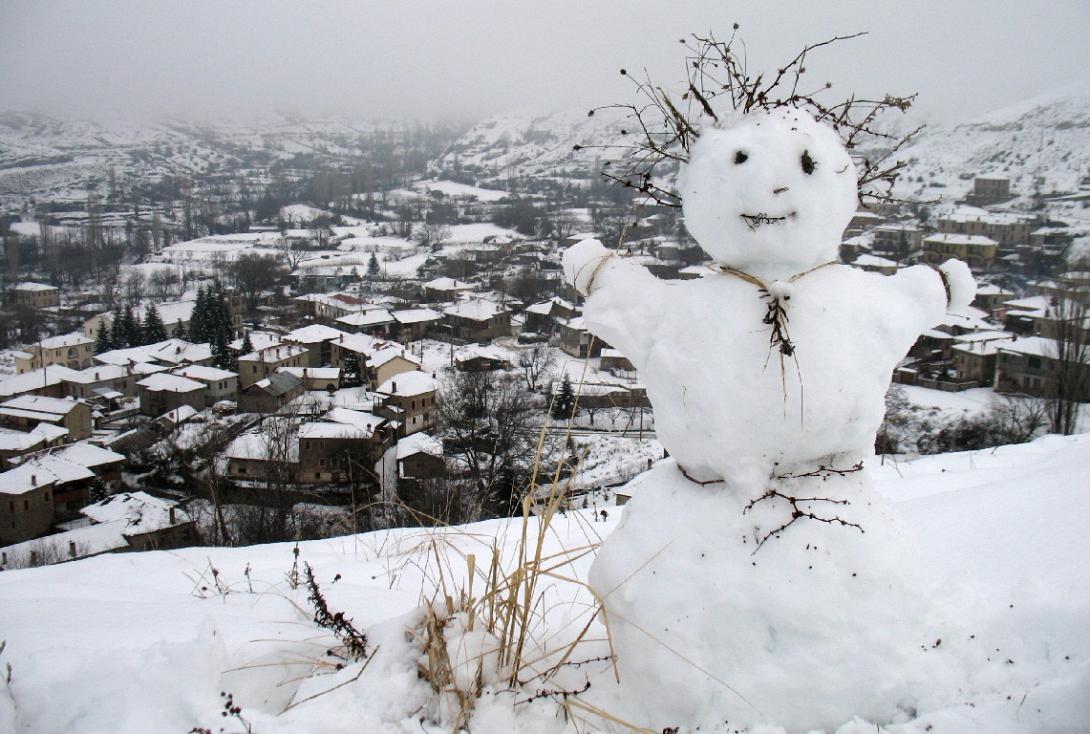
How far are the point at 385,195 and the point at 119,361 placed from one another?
4098cm

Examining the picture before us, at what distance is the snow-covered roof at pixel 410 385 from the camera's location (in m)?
17.2

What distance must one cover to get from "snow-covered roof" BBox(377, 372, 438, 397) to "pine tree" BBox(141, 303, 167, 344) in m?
11.9

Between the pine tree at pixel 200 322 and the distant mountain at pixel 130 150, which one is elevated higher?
the distant mountain at pixel 130 150

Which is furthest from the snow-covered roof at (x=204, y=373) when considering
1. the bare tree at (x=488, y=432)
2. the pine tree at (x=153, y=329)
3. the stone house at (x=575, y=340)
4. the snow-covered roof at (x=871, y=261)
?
the snow-covered roof at (x=871, y=261)

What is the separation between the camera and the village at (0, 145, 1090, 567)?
10.9 meters

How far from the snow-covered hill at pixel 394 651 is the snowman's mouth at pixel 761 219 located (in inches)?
28.5

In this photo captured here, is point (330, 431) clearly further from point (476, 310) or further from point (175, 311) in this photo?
point (175, 311)

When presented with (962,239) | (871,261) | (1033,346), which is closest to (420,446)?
(1033,346)

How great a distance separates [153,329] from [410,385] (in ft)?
43.4

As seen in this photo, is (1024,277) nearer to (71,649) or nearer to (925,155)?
(925,155)

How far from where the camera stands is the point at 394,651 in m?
1.39

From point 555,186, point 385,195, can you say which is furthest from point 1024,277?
point 385,195

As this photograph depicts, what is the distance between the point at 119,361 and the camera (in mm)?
22047

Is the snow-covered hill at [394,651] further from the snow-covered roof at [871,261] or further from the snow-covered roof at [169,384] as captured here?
the snow-covered roof at [871,261]
